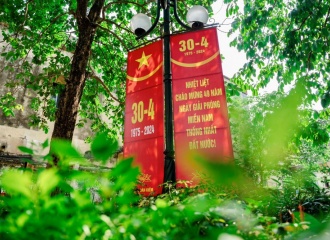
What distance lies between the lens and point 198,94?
401cm

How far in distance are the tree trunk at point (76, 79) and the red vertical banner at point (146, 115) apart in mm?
1727

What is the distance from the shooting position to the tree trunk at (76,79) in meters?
5.81

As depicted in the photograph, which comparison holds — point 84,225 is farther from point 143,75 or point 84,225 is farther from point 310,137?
point 310,137

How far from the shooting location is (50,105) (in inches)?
332

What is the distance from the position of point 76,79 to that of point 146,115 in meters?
2.51

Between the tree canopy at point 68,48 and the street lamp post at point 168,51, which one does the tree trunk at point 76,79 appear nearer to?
the tree canopy at point 68,48

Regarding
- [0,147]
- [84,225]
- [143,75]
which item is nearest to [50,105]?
[143,75]

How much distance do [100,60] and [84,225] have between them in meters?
8.70

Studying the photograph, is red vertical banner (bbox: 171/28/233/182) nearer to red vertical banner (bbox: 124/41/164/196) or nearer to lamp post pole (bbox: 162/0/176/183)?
lamp post pole (bbox: 162/0/176/183)

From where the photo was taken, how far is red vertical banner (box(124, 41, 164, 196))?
4008 millimetres

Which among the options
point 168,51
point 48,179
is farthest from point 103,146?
point 168,51

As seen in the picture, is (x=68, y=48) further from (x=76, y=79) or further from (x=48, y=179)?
(x=48, y=179)

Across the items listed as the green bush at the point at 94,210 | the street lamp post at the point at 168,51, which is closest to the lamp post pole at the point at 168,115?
the street lamp post at the point at 168,51

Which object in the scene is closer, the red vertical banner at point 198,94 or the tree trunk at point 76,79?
the red vertical banner at point 198,94
